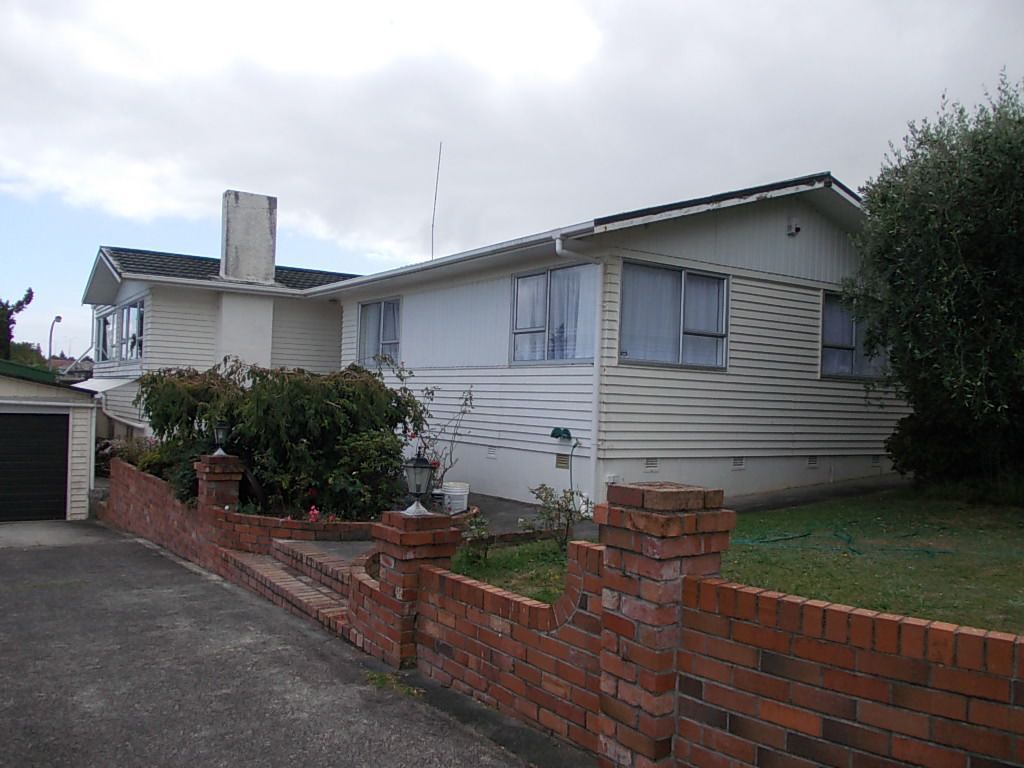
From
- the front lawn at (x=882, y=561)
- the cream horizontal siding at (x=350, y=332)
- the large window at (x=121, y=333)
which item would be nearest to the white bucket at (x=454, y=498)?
the front lawn at (x=882, y=561)

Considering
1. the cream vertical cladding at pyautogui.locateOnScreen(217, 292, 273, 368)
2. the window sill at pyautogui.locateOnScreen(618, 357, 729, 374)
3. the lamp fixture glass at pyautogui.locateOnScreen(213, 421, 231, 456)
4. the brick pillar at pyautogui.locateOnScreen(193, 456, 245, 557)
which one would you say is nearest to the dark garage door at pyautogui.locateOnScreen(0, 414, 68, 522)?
the cream vertical cladding at pyautogui.locateOnScreen(217, 292, 273, 368)

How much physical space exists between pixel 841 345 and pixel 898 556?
25.2 ft

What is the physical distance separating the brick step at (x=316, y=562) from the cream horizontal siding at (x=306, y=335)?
36.1 ft

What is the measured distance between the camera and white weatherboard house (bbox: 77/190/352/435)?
18.5 meters

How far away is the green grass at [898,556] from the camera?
4813mm

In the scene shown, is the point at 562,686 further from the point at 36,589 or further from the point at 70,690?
the point at 36,589

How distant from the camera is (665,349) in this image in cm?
1155

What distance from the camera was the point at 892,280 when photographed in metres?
9.53

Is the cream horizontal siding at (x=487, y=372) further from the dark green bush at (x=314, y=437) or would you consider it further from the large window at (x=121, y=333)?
the large window at (x=121, y=333)

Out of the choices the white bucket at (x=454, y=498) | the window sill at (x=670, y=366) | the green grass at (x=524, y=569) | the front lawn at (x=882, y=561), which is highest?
the window sill at (x=670, y=366)

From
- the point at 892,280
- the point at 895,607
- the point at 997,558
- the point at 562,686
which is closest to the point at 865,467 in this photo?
the point at 892,280

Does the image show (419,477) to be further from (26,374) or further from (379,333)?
(26,374)

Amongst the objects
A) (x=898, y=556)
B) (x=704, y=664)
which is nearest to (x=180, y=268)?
(x=898, y=556)

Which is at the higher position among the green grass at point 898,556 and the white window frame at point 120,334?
the white window frame at point 120,334
